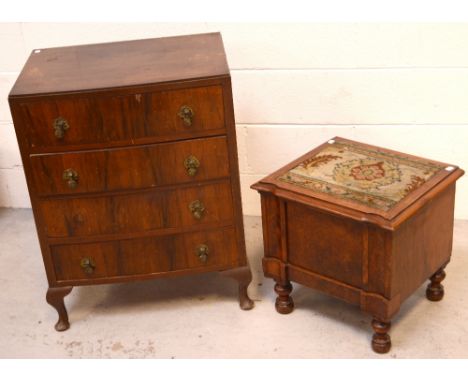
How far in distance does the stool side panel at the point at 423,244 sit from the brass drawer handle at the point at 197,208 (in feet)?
2.21

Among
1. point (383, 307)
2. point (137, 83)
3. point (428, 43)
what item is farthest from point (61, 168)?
point (428, 43)

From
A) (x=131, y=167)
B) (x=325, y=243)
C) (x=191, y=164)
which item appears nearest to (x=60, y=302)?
(x=131, y=167)

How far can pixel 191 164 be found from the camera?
273 cm

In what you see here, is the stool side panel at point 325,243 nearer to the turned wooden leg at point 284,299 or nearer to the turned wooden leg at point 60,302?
the turned wooden leg at point 284,299

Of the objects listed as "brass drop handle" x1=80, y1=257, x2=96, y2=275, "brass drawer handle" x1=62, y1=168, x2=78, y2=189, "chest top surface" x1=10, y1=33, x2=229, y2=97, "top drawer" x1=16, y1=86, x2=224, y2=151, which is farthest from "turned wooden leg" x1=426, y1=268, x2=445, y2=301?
"brass drawer handle" x1=62, y1=168, x2=78, y2=189

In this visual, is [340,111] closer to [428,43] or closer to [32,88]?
[428,43]

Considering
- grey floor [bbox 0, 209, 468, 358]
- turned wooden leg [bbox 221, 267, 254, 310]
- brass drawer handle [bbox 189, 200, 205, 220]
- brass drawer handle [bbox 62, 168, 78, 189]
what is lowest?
Answer: grey floor [bbox 0, 209, 468, 358]

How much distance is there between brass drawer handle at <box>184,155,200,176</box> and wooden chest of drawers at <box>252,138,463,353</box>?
9.6 inches

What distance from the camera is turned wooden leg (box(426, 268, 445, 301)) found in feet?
9.93

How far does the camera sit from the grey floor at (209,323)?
9.39 feet

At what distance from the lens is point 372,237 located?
2.65 metres

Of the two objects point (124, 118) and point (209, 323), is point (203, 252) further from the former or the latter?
point (124, 118)

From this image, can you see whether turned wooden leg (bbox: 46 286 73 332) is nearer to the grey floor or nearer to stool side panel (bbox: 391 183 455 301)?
the grey floor

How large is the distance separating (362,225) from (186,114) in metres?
0.68
